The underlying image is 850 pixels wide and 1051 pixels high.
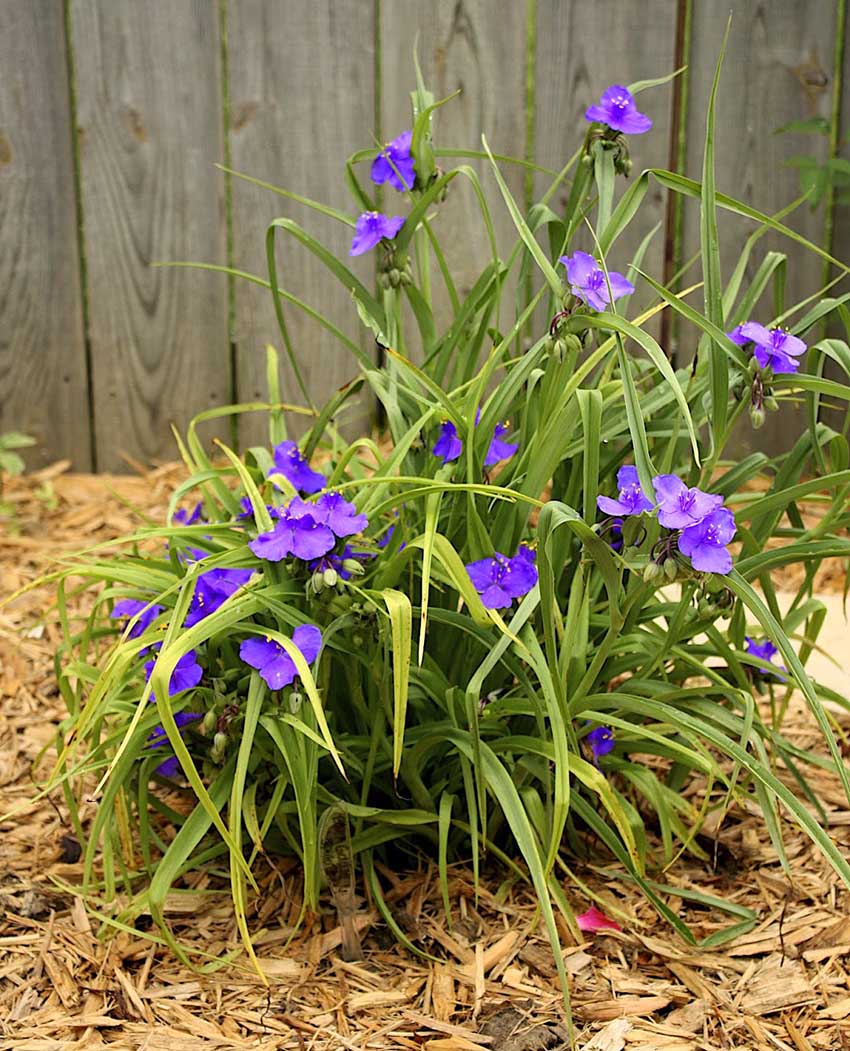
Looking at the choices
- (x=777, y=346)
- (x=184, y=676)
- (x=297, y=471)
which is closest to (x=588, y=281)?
(x=777, y=346)

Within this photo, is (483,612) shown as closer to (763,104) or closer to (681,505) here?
(681,505)

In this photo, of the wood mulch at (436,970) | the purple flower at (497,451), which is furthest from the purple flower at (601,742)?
the purple flower at (497,451)

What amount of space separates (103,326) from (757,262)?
4.81 ft

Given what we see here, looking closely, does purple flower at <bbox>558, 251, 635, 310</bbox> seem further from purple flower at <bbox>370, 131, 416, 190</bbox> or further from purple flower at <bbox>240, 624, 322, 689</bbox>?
purple flower at <bbox>240, 624, 322, 689</bbox>

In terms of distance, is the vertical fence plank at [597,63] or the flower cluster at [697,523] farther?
the vertical fence plank at [597,63]

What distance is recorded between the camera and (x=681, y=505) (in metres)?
0.98

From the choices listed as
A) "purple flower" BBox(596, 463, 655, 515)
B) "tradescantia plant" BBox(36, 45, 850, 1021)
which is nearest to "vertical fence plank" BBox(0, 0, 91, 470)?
"tradescantia plant" BBox(36, 45, 850, 1021)

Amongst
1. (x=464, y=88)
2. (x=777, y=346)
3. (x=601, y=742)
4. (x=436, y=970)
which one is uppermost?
(x=464, y=88)

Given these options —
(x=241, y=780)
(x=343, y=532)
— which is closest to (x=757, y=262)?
(x=343, y=532)

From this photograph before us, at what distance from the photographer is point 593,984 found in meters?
1.23

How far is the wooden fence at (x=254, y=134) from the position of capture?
2482 mm

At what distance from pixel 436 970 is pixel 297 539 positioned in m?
0.48

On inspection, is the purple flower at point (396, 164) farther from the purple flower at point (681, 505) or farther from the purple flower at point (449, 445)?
the purple flower at point (681, 505)

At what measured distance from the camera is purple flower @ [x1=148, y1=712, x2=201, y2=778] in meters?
1.30
